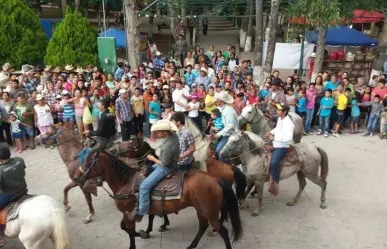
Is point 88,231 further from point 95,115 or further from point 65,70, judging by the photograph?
point 65,70

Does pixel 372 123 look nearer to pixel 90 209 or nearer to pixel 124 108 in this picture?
pixel 124 108

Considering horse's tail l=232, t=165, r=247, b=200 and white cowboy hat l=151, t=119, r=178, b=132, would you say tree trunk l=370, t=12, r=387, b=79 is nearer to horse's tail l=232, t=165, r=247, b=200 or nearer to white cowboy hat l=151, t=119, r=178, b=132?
horse's tail l=232, t=165, r=247, b=200

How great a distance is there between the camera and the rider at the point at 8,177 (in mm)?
5392

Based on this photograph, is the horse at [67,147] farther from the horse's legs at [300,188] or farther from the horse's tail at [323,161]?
the horse's tail at [323,161]

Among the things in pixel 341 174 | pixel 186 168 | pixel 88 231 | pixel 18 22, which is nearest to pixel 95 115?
pixel 88 231

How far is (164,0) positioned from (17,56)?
266 inches

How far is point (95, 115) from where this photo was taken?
10.4m

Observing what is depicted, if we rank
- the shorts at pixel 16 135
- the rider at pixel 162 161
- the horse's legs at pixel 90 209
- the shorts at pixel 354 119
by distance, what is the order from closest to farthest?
1. the rider at pixel 162 161
2. the horse's legs at pixel 90 209
3. the shorts at pixel 16 135
4. the shorts at pixel 354 119

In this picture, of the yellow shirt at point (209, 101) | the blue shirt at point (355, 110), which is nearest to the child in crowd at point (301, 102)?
the blue shirt at point (355, 110)

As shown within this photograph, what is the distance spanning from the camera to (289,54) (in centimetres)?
1472

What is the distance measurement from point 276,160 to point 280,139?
1.38 ft

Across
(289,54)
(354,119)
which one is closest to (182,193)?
(354,119)

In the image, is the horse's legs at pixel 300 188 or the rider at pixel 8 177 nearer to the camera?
the rider at pixel 8 177

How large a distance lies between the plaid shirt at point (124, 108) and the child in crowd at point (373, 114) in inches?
290
